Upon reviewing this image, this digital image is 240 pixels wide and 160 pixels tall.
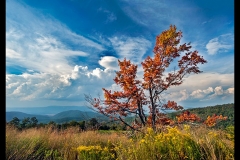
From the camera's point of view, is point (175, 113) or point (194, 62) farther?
point (175, 113)

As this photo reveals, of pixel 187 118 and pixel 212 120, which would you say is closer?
pixel 212 120

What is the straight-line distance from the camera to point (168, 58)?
9.00m

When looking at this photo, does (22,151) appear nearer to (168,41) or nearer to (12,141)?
(12,141)

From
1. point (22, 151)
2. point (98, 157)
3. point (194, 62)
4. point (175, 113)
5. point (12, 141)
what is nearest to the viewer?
point (98, 157)

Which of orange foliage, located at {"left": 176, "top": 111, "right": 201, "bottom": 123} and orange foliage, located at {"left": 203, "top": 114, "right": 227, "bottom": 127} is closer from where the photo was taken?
orange foliage, located at {"left": 203, "top": 114, "right": 227, "bottom": 127}

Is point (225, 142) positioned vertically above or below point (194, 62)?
below

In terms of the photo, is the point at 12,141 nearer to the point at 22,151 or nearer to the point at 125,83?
the point at 22,151

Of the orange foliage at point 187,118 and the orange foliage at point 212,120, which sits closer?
the orange foliage at point 212,120

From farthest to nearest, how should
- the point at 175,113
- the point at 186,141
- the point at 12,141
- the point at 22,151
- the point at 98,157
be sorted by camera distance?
the point at 175,113 < the point at 12,141 < the point at 22,151 < the point at 98,157 < the point at 186,141

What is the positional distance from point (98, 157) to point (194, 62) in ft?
22.3

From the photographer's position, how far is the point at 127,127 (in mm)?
9188

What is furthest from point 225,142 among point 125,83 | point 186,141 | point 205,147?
point 125,83

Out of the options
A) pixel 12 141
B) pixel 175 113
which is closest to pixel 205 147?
pixel 12 141

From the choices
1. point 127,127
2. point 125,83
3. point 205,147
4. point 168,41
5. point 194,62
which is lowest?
point 127,127
